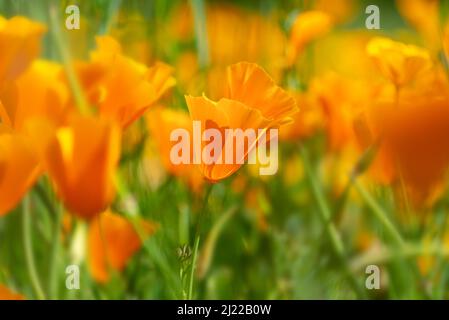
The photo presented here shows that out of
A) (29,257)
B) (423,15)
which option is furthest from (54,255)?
(423,15)

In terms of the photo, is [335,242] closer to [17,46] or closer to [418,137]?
[418,137]

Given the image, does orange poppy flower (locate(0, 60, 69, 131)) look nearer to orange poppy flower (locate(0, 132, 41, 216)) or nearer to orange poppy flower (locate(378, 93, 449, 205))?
orange poppy flower (locate(0, 132, 41, 216))

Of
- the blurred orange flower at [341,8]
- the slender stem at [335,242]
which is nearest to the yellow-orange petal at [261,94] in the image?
the slender stem at [335,242]

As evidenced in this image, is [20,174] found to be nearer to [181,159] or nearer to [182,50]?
[181,159]

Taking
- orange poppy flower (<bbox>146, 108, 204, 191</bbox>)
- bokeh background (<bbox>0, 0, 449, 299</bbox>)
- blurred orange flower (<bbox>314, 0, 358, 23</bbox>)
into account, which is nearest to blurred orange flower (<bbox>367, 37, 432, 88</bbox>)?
bokeh background (<bbox>0, 0, 449, 299</bbox>)

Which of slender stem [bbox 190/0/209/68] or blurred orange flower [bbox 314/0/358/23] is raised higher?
blurred orange flower [bbox 314/0/358/23]
